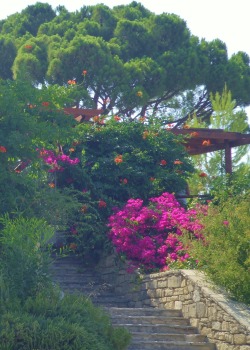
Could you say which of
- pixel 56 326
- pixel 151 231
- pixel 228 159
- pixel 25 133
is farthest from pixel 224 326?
pixel 228 159

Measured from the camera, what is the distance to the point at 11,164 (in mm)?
12898

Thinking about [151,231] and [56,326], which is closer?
[56,326]

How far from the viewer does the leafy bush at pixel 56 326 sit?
9203mm

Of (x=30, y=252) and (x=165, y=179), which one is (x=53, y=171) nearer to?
(x=165, y=179)

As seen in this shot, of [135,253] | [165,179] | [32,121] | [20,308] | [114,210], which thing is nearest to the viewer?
[20,308]

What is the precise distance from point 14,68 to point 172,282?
13.3 m

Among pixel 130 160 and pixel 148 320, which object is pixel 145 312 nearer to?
pixel 148 320

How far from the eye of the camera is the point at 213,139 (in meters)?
18.7

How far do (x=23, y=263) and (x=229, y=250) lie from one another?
316cm

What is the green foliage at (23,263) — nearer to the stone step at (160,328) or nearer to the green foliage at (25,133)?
the green foliage at (25,133)

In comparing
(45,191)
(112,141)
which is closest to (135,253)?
(45,191)

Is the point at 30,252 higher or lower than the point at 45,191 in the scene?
lower

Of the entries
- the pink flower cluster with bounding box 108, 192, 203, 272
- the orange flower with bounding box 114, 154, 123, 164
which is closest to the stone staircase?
the pink flower cluster with bounding box 108, 192, 203, 272

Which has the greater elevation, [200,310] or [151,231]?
[151,231]
